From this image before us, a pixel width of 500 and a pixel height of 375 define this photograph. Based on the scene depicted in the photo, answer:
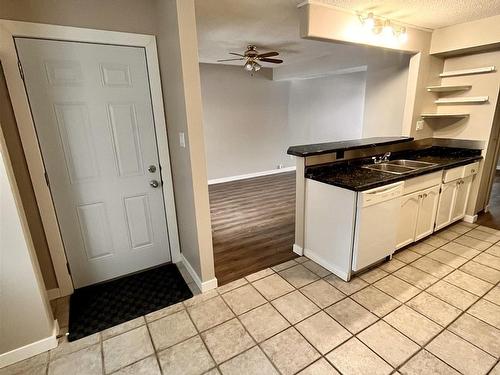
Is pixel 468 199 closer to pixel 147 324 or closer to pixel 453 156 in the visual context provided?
pixel 453 156

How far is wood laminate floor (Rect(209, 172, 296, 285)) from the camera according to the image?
2.76 m

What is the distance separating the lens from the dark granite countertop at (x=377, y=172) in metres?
2.25

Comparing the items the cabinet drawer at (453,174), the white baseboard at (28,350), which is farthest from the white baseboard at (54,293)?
the cabinet drawer at (453,174)

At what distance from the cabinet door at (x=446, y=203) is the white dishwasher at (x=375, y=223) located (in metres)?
0.95

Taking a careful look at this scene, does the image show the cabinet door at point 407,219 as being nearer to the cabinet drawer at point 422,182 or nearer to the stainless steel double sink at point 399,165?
the cabinet drawer at point 422,182

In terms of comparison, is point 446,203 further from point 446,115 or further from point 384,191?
point 384,191

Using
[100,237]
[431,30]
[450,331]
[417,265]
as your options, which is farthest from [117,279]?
[431,30]

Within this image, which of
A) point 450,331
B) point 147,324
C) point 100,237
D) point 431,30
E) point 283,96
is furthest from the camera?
point 283,96

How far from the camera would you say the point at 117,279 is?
2482 mm

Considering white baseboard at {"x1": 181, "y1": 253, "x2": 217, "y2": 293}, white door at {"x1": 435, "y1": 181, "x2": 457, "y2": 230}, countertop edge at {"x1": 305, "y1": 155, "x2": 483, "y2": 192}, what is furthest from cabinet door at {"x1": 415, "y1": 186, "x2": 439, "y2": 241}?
white baseboard at {"x1": 181, "y1": 253, "x2": 217, "y2": 293}

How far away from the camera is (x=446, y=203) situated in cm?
311

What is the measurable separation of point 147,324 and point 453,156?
3.86 m

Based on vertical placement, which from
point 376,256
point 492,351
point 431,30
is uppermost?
point 431,30

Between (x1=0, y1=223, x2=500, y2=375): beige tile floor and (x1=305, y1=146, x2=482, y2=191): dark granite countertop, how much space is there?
0.87 metres
